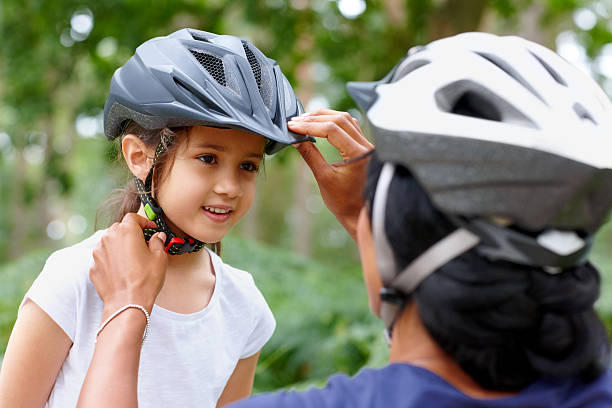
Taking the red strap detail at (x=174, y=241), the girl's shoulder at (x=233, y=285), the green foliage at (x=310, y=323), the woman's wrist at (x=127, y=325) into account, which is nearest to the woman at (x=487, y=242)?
the woman's wrist at (x=127, y=325)

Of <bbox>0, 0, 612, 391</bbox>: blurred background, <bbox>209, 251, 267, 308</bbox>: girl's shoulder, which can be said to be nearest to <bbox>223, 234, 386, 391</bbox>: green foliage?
<bbox>0, 0, 612, 391</bbox>: blurred background

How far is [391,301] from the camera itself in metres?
1.40

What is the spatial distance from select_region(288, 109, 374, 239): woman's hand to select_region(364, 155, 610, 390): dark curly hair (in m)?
0.62

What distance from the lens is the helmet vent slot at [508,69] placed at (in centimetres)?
140

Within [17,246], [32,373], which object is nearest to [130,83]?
[32,373]

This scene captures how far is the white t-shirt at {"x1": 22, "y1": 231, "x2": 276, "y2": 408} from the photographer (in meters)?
1.95

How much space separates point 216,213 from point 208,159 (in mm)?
184

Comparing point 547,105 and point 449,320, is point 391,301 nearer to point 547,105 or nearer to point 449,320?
point 449,320

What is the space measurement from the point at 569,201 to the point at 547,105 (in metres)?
0.22

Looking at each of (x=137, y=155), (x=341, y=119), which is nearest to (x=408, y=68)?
(x=341, y=119)

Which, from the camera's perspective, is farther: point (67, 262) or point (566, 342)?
point (67, 262)

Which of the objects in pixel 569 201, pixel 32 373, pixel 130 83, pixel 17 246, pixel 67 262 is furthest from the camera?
pixel 17 246

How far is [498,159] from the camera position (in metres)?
1.28

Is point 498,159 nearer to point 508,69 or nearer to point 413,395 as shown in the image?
point 508,69
